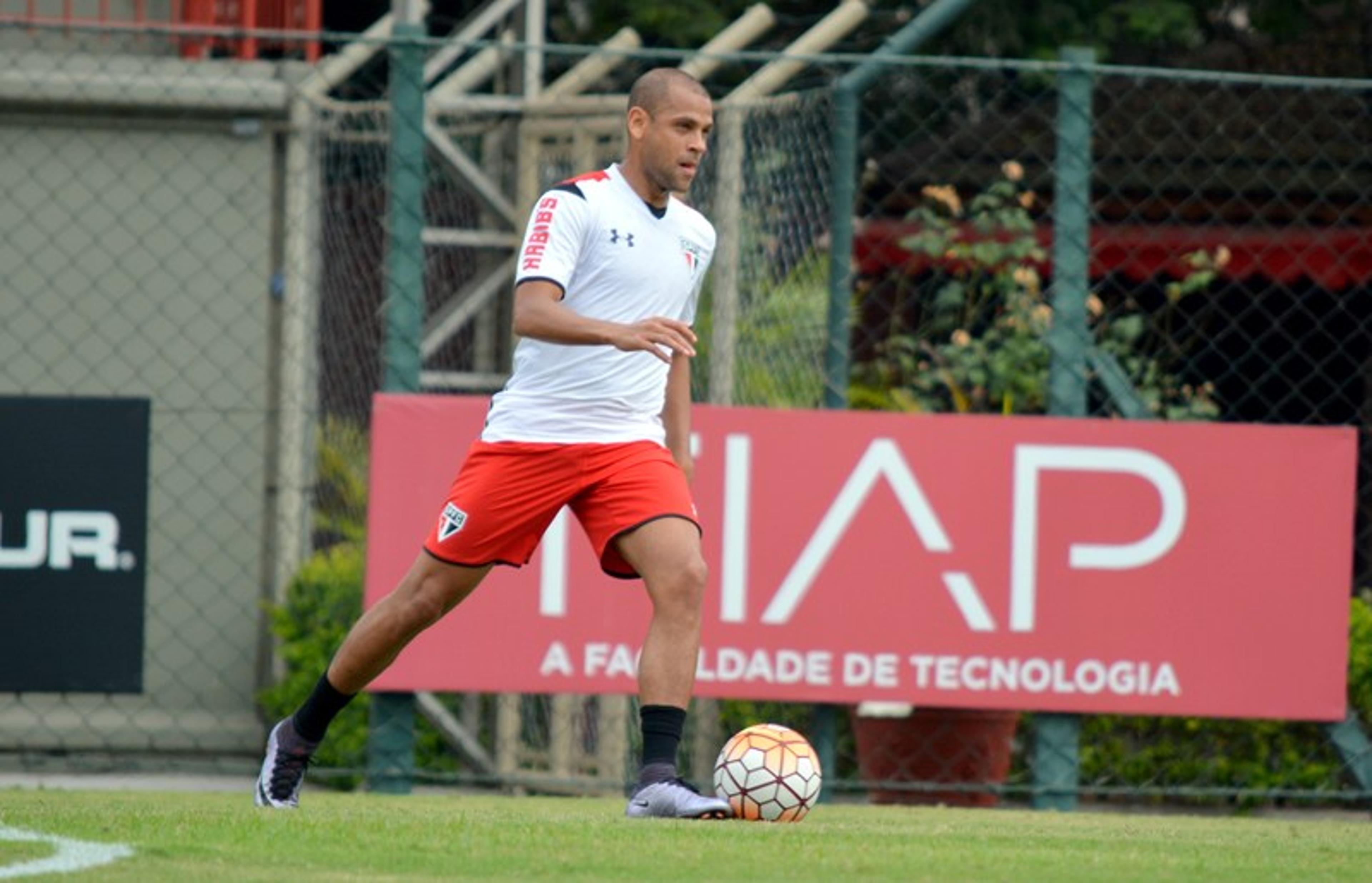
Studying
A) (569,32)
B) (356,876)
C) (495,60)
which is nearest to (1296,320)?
(569,32)

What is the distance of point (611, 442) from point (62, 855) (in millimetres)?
1887

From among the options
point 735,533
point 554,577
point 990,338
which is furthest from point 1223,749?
point 554,577

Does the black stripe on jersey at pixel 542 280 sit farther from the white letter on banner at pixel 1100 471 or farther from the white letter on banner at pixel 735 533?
the white letter on banner at pixel 1100 471

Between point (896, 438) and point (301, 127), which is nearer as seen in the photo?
point (896, 438)

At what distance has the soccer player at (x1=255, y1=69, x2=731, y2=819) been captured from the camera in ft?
20.9

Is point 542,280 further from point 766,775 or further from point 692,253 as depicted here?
point 766,775

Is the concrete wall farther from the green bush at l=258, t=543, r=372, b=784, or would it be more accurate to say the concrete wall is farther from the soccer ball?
the soccer ball

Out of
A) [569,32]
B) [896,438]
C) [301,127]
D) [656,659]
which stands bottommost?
[656,659]

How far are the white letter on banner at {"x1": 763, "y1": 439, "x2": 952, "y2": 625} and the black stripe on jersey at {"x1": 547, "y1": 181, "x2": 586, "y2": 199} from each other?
7.20 ft

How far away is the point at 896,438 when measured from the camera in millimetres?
8430

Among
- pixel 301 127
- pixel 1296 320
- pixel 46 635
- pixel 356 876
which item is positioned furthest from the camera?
pixel 1296 320

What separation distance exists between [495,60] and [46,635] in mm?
3458

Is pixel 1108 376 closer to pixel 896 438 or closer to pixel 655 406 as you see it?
pixel 896 438

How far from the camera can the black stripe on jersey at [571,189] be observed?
6.48 m
